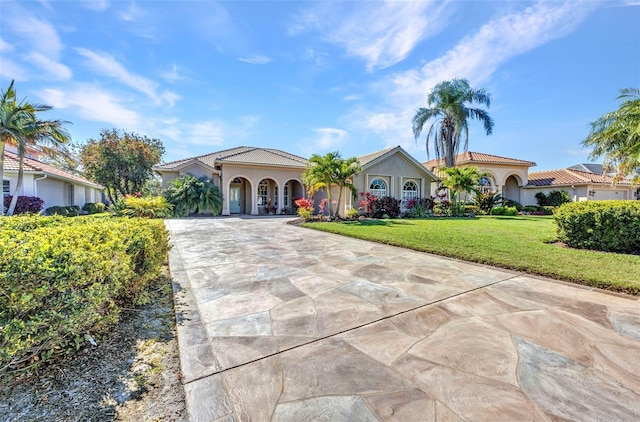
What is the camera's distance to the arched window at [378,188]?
20094 millimetres

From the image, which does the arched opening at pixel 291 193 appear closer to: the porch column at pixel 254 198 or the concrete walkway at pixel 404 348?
the porch column at pixel 254 198

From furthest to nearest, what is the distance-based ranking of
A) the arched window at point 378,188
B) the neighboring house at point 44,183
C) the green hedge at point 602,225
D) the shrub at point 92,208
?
the shrub at point 92,208 → the arched window at point 378,188 → the neighboring house at point 44,183 → the green hedge at point 602,225

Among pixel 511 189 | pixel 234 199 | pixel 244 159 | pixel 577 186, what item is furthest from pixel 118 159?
pixel 577 186

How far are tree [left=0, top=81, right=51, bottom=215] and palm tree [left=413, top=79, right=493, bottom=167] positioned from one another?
86.5ft

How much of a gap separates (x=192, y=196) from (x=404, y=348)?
19387 millimetres

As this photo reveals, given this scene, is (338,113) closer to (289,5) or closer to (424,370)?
(289,5)

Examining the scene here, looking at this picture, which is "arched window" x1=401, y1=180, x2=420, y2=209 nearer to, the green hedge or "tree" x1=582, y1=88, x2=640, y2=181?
"tree" x1=582, y1=88, x2=640, y2=181

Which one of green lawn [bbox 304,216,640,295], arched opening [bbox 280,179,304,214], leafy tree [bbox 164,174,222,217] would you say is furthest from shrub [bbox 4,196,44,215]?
green lawn [bbox 304,216,640,295]

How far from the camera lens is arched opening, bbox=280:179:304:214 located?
23484 mm

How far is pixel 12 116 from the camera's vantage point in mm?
14523

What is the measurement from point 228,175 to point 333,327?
1914 cm

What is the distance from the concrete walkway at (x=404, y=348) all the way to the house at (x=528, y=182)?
2490cm

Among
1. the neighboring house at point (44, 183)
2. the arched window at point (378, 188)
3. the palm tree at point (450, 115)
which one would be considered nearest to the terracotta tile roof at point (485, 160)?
the palm tree at point (450, 115)

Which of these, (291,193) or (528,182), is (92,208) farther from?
(528,182)
